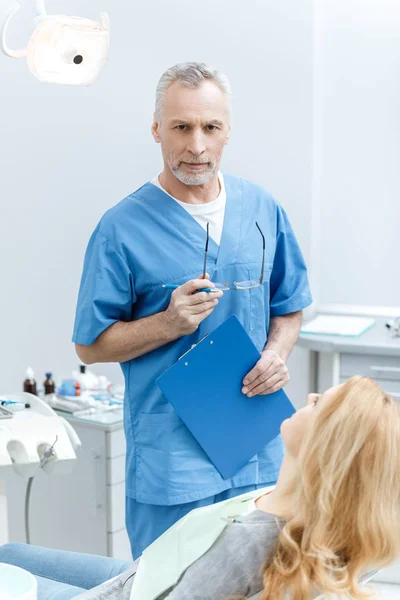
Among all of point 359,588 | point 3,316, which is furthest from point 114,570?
point 3,316

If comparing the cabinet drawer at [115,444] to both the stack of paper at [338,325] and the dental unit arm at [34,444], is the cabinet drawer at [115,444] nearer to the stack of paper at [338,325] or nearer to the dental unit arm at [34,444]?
the dental unit arm at [34,444]

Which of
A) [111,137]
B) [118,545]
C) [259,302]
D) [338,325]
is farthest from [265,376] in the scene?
[111,137]

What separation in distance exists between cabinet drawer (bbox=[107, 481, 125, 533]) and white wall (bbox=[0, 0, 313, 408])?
639 mm

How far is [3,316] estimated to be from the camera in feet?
10.3

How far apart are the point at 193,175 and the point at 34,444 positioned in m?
0.66

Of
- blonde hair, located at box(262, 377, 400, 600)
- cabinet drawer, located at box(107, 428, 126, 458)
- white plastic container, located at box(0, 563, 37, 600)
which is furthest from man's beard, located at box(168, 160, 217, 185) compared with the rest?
cabinet drawer, located at box(107, 428, 126, 458)

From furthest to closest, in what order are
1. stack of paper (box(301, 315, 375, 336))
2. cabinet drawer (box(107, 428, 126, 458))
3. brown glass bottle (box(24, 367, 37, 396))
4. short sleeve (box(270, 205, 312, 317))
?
stack of paper (box(301, 315, 375, 336)) → brown glass bottle (box(24, 367, 37, 396)) → cabinet drawer (box(107, 428, 126, 458)) → short sleeve (box(270, 205, 312, 317))

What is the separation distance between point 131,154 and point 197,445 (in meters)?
1.76

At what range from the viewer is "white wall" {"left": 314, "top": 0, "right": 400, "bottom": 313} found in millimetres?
3406

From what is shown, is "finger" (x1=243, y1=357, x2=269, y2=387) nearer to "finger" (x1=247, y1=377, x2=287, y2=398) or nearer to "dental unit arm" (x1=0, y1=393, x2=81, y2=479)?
"finger" (x1=247, y1=377, x2=287, y2=398)

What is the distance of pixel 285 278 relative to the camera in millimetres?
2078

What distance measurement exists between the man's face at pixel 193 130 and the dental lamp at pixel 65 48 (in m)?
0.29

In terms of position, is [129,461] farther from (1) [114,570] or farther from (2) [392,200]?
(2) [392,200]

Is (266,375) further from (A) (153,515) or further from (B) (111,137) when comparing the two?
(B) (111,137)
